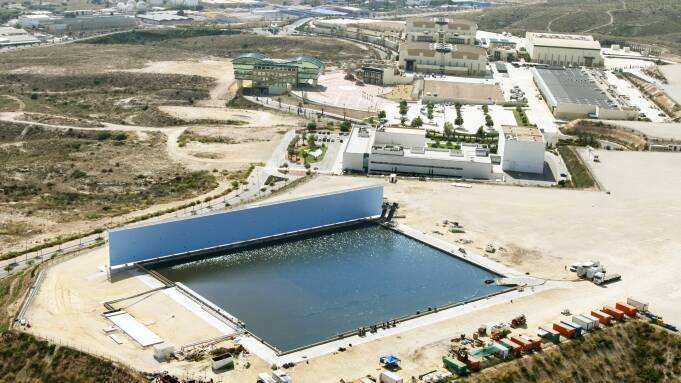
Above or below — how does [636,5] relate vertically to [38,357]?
above

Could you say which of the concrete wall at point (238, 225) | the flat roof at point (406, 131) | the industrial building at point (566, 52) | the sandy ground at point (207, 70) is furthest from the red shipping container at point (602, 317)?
Result: the industrial building at point (566, 52)

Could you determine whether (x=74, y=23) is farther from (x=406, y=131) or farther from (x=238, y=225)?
(x=238, y=225)

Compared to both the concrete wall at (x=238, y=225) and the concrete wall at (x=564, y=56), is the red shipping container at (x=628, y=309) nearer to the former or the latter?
the concrete wall at (x=238, y=225)

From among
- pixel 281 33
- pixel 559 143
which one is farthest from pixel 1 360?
pixel 281 33

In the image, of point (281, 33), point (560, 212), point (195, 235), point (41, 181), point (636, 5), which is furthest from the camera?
point (636, 5)

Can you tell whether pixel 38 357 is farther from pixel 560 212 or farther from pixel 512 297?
pixel 560 212

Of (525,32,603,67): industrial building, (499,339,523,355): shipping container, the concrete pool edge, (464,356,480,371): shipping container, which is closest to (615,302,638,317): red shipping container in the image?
the concrete pool edge

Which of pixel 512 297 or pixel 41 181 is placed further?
pixel 41 181

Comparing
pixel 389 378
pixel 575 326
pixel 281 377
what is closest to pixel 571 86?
pixel 575 326
